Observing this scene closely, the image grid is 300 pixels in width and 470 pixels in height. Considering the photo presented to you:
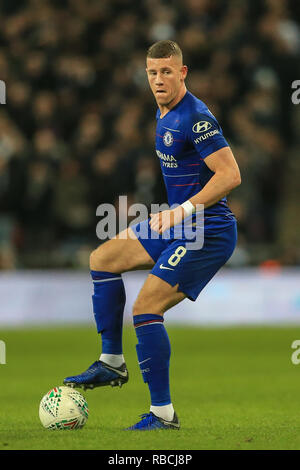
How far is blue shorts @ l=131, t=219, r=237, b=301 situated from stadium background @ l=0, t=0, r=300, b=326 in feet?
24.1

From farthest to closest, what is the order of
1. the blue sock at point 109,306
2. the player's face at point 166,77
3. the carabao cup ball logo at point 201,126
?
1. the blue sock at point 109,306
2. the player's face at point 166,77
3. the carabao cup ball logo at point 201,126

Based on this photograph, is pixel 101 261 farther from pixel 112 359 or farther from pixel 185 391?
pixel 185 391

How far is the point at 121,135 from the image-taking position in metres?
15.3

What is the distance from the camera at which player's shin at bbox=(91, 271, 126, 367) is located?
20.7ft

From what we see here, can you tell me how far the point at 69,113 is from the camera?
15828 millimetres

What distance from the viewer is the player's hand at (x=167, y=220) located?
5.66 m

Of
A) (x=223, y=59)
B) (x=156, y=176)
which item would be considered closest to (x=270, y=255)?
(x=156, y=176)

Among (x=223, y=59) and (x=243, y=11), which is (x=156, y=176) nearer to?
→ (x=223, y=59)
